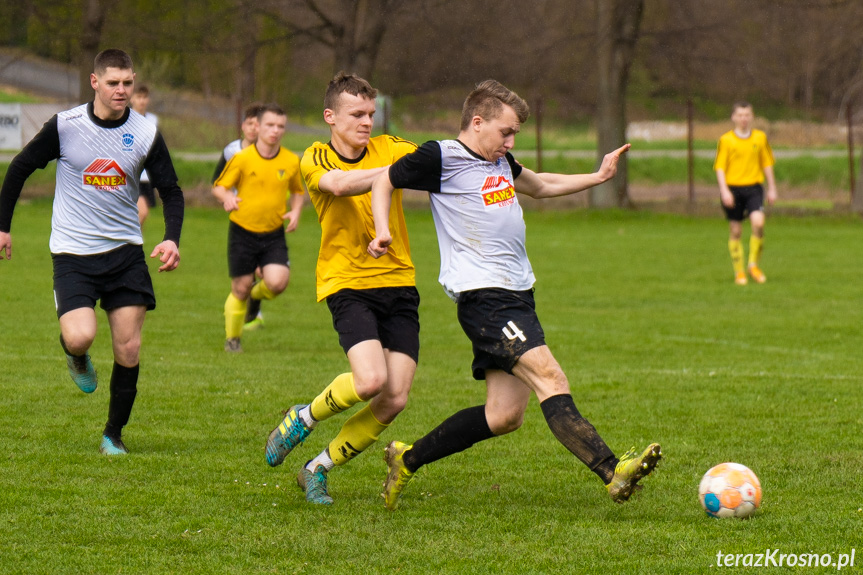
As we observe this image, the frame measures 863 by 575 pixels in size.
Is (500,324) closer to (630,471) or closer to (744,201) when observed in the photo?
(630,471)

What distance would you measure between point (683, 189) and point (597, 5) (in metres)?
5.34

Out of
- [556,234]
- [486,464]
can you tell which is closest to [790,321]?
[486,464]

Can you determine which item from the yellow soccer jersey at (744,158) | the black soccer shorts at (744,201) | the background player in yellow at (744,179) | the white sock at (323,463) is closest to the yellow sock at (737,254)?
the background player in yellow at (744,179)

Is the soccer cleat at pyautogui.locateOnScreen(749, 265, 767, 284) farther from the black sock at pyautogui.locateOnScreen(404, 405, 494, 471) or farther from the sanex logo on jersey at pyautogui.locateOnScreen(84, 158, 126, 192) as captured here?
the sanex logo on jersey at pyautogui.locateOnScreen(84, 158, 126, 192)

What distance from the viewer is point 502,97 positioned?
4930mm

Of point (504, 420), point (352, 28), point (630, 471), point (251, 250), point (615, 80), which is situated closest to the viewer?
point (630, 471)

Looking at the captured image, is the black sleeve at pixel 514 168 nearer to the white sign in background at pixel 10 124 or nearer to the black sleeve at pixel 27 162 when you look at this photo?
the black sleeve at pixel 27 162

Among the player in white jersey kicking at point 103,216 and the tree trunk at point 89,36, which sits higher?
the tree trunk at point 89,36

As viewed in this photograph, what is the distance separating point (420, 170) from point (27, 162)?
89.6 inches

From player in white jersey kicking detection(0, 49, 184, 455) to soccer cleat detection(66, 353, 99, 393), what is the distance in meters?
0.14

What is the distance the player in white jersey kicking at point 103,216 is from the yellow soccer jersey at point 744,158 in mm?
10297

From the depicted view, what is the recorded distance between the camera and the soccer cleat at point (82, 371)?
20.5ft

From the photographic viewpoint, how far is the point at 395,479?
5090mm

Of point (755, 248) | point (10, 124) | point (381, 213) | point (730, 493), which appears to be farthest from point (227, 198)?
point (10, 124)
